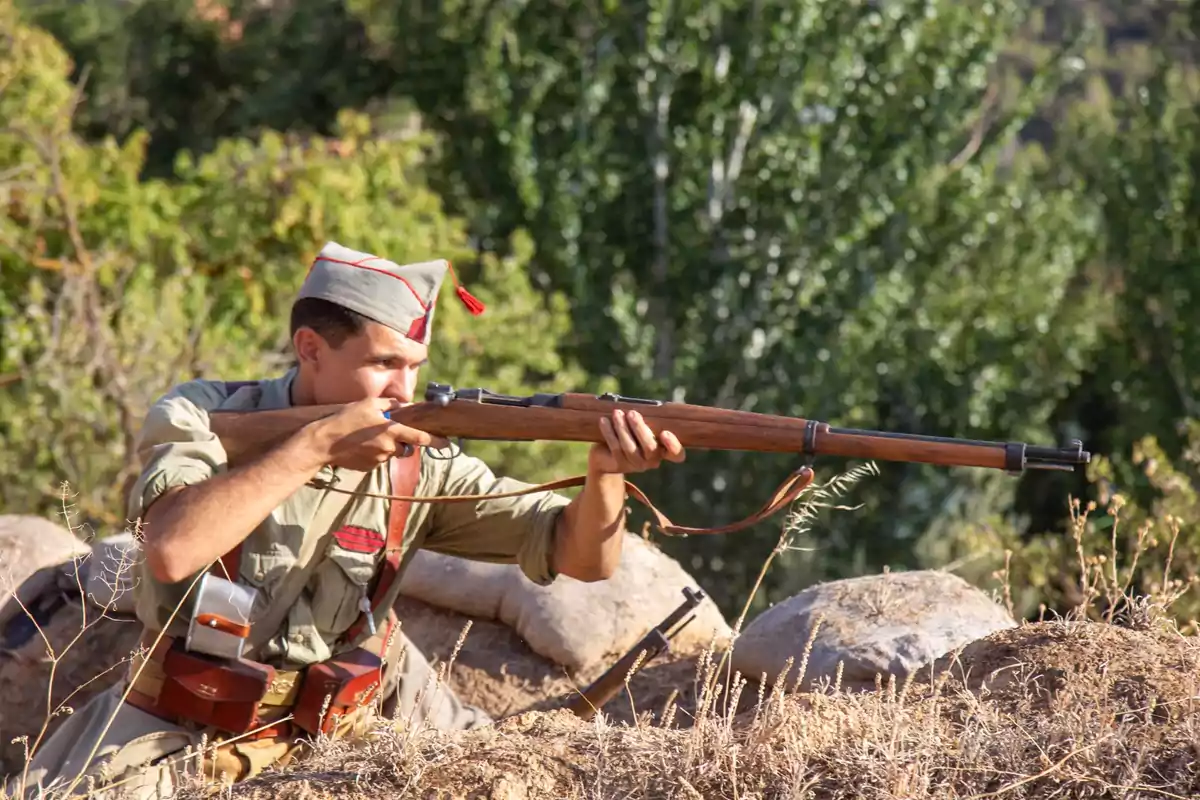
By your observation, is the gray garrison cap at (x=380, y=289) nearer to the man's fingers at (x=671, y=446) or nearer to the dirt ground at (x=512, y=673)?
the man's fingers at (x=671, y=446)

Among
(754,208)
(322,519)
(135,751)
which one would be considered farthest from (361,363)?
(754,208)

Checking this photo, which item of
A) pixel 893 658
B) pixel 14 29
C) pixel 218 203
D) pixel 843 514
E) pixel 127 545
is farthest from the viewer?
pixel 843 514

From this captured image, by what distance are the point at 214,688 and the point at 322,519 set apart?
590mm

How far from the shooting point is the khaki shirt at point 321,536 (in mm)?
4586

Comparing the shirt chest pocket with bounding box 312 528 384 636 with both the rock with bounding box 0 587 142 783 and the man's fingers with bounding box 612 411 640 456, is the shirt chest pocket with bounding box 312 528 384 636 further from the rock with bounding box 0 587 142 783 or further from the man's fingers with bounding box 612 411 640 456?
the rock with bounding box 0 587 142 783

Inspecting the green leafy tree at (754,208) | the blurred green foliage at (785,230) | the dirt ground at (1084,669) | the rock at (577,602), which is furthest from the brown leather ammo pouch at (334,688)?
the green leafy tree at (754,208)

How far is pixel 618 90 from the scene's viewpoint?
15.9 metres

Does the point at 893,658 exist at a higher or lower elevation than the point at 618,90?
lower

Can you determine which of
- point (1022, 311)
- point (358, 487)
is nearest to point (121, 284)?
point (358, 487)

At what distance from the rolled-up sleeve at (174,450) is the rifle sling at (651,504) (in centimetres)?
35

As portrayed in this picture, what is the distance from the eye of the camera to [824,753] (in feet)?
11.9

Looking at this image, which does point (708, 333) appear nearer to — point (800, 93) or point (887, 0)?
point (800, 93)

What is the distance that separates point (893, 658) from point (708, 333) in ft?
35.2

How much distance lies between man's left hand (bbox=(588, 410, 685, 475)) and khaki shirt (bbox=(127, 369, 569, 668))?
1.55 ft
